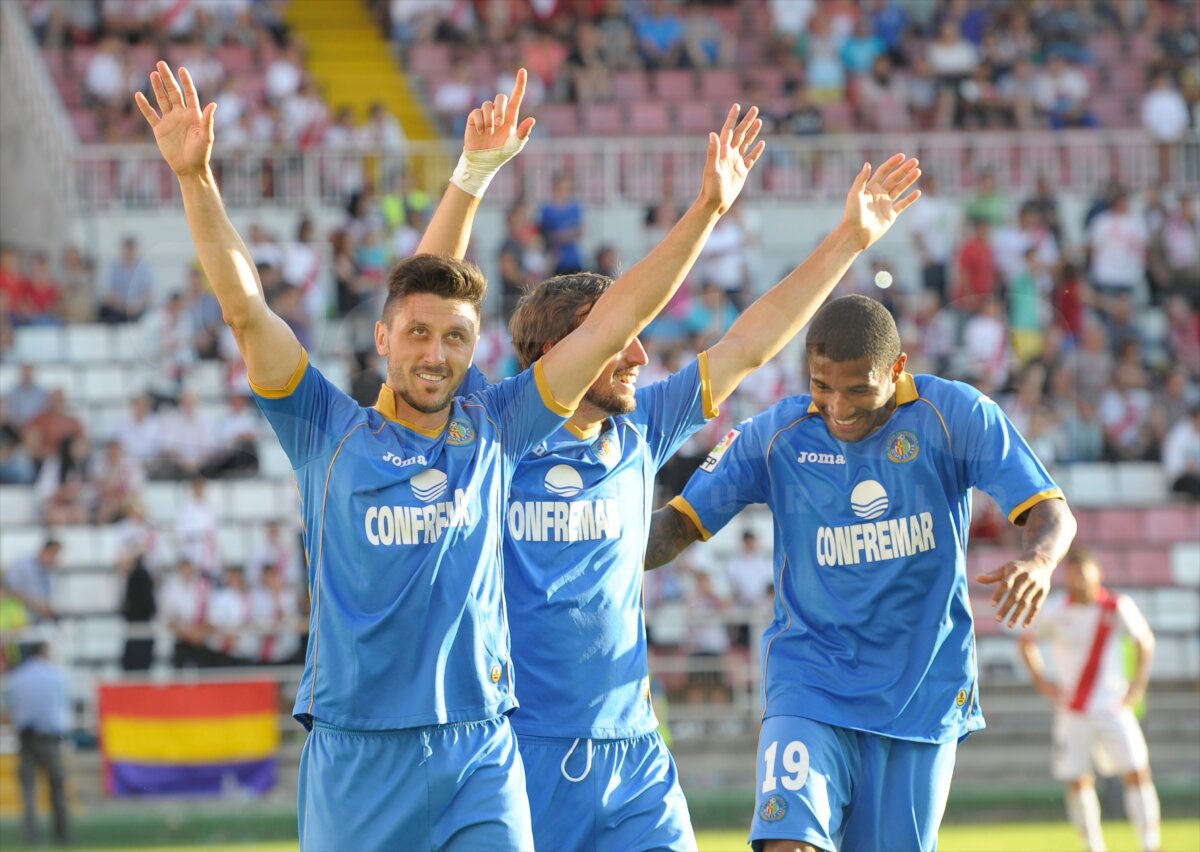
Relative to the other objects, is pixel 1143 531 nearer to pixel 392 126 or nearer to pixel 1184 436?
pixel 1184 436

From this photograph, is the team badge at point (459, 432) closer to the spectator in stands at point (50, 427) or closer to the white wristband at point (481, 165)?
the white wristband at point (481, 165)

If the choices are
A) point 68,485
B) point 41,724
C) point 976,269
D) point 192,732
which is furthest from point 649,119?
point 41,724

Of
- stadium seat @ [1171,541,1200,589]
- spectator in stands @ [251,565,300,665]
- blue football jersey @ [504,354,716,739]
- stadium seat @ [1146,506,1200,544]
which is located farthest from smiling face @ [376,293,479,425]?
stadium seat @ [1146,506,1200,544]

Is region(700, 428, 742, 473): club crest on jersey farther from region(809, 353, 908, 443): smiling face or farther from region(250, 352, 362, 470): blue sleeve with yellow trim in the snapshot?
region(250, 352, 362, 470): blue sleeve with yellow trim

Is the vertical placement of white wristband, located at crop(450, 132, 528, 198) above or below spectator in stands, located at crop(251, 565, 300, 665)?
above

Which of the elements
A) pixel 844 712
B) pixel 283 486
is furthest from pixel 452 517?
pixel 283 486

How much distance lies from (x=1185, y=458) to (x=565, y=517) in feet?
46.7

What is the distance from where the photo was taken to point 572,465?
654cm

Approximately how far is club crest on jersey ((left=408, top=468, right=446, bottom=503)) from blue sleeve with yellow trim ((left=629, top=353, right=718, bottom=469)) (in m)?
1.25

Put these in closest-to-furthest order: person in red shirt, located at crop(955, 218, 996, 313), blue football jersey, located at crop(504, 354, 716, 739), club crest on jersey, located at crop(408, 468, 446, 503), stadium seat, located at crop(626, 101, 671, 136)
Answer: club crest on jersey, located at crop(408, 468, 446, 503) < blue football jersey, located at crop(504, 354, 716, 739) < person in red shirt, located at crop(955, 218, 996, 313) < stadium seat, located at crop(626, 101, 671, 136)

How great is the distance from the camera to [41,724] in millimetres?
15812

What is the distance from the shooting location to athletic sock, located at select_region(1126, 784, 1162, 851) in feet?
41.5

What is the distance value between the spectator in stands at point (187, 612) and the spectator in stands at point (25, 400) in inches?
118

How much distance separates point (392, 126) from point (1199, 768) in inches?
454
